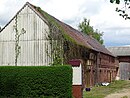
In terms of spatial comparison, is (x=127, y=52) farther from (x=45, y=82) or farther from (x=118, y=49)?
(x=45, y=82)

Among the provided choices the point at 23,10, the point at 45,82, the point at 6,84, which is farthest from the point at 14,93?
the point at 23,10

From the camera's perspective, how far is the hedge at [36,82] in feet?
59.4

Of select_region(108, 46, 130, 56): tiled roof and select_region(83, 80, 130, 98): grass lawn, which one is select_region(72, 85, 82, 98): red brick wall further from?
select_region(108, 46, 130, 56): tiled roof

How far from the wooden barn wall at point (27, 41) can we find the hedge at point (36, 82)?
8049 millimetres

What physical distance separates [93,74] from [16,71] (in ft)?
63.1

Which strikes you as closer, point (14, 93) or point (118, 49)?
point (14, 93)

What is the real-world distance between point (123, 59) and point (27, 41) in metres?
38.9

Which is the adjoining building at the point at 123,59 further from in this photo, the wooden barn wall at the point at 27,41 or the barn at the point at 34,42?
the wooden barn wall at the point at 27,41

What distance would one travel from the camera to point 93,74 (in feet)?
124

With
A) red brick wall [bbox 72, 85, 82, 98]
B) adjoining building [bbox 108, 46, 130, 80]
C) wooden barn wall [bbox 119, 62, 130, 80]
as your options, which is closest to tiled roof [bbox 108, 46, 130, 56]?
adjoining building [bbox 108, 46, 130, 80]

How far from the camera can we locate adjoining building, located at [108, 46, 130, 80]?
5941 cm

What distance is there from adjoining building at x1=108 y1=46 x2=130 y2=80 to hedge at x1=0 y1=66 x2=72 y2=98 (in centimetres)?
4204

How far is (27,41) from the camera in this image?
2866cm

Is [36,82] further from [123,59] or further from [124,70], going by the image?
[123,59]
